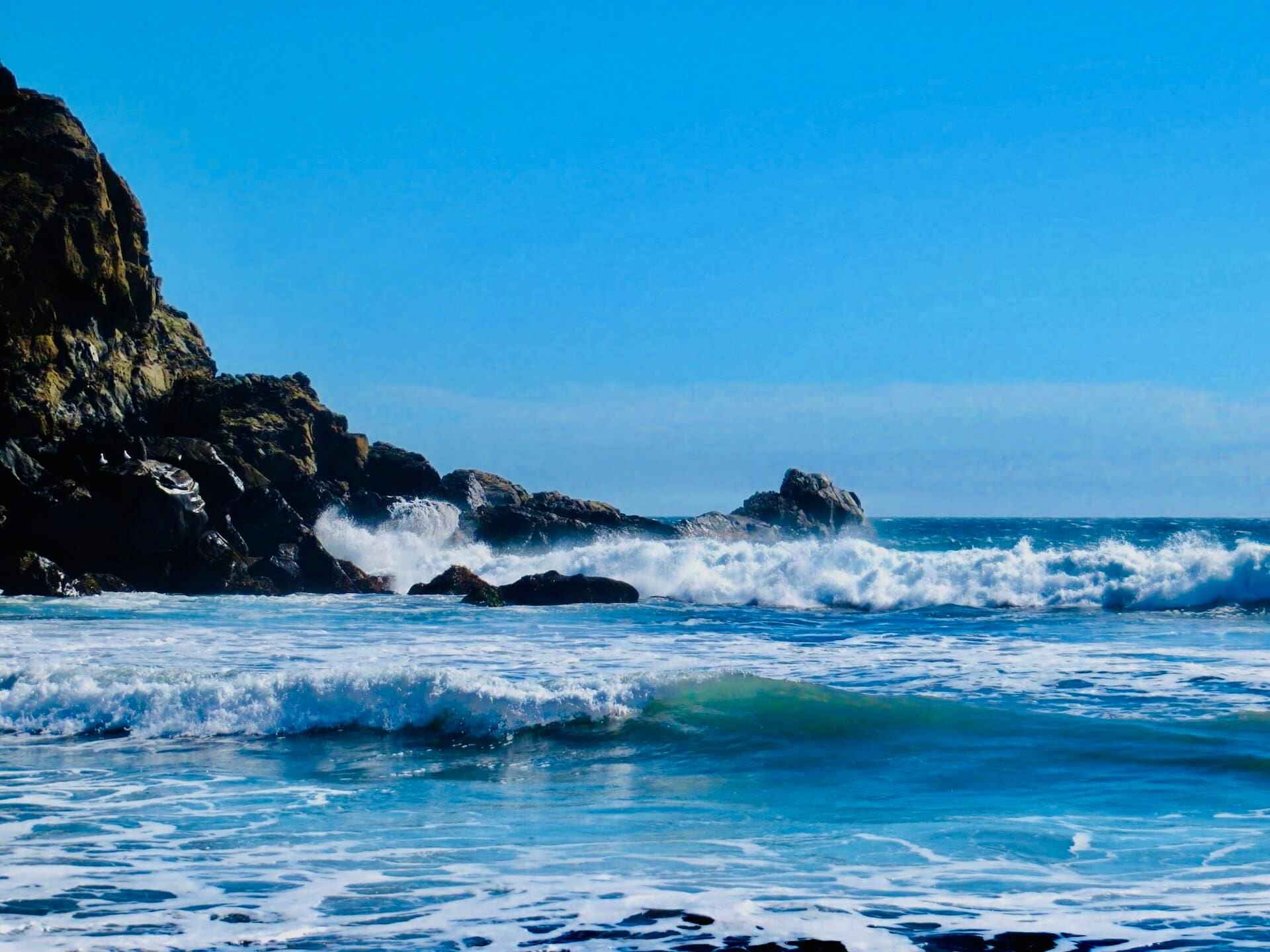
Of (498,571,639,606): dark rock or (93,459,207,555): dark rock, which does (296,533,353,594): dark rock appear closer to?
(93,459,207,555): dark rock

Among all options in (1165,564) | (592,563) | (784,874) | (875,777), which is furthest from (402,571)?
(784,874)

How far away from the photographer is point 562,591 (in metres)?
27.5

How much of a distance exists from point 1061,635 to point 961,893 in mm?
14995

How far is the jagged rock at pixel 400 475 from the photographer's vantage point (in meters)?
41.5

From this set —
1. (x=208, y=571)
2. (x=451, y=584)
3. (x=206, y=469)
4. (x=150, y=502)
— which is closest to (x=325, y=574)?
(x=208, y=571)

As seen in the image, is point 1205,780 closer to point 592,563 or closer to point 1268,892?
point 1268,892

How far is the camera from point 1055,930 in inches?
239

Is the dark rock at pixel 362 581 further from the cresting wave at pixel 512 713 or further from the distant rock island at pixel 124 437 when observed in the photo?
the cresting wave at pixel 512 713

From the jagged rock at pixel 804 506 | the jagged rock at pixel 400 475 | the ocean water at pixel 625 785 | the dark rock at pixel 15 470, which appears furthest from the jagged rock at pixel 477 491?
the ocean water at pixel 625 785

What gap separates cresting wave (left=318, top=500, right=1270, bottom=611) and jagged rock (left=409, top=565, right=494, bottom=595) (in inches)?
155

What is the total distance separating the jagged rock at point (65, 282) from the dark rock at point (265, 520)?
3.85 m

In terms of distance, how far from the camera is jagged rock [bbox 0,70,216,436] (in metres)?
28.6

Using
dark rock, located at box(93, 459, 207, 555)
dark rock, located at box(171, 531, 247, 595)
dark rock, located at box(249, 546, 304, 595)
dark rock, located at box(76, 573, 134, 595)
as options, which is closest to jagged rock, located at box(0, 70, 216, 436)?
dark rock, located at box(93, 459, 207, 555)

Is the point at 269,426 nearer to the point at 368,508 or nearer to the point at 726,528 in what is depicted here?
the point at 368,508
